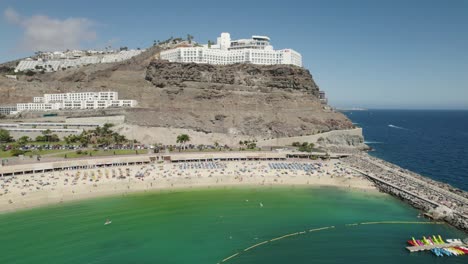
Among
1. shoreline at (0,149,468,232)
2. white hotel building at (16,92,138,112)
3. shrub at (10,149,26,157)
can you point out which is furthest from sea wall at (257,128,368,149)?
shrub at (10,149,26,157)

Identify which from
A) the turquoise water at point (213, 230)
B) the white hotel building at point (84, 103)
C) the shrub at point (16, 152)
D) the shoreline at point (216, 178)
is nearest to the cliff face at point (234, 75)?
the white hotel building at point (84, 103)

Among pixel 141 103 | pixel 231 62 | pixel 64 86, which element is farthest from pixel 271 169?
pixel 64 86

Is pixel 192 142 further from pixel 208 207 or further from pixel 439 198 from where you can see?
pixel 439 198

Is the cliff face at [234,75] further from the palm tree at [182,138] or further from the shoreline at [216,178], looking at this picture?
the shoreline at [216,178]

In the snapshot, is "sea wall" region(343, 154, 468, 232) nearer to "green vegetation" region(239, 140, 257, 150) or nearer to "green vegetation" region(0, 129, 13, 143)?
"green vegetation" region(239, 140, 257, 150)

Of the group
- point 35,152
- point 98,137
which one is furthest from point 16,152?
point 98,137

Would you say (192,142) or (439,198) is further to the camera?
(192,142)
